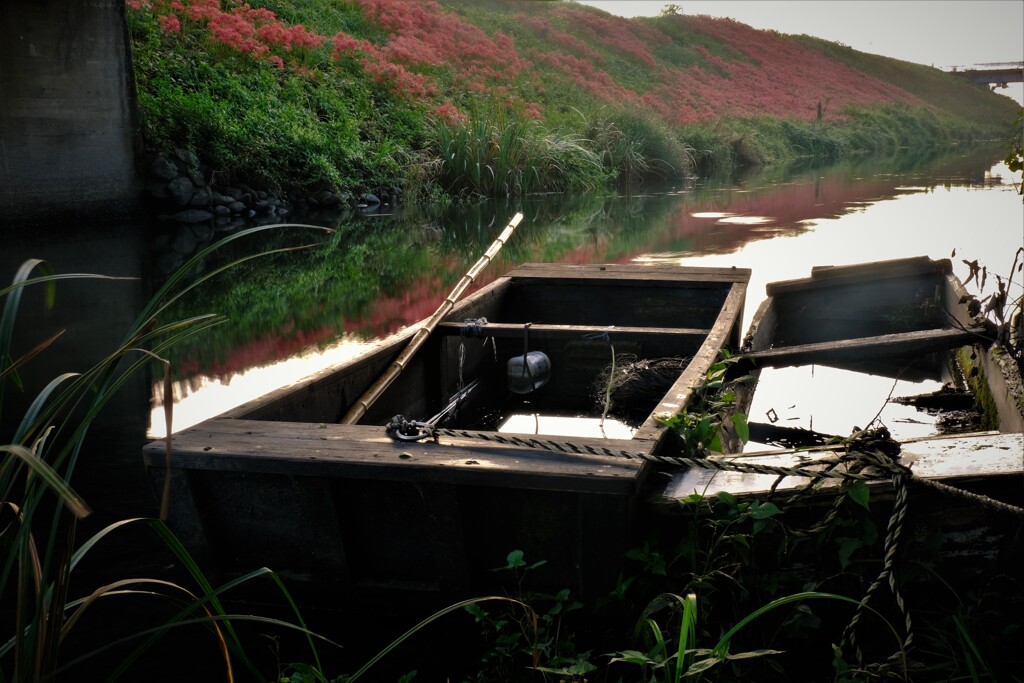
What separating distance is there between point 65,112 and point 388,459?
11.1 meters

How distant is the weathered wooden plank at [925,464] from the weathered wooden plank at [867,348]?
162 centimetres

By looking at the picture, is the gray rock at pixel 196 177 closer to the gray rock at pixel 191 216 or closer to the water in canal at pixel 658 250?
the gray rock at pixel 191 216

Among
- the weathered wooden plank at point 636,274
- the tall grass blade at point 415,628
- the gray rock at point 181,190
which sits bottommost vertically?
the tall grass blade at point 415,628

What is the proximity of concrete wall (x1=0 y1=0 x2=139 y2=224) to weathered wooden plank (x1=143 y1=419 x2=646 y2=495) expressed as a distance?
10.1 metres

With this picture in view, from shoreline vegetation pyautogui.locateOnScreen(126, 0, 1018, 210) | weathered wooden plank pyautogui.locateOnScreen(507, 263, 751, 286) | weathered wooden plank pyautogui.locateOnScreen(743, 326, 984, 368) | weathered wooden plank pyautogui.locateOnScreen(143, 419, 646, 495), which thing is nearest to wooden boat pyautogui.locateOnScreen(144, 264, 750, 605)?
weathered wooden plank pyautogui.locateOnScreen(143, 419, 646, 495)

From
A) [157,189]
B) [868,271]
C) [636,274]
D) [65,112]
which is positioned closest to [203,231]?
[157,189]

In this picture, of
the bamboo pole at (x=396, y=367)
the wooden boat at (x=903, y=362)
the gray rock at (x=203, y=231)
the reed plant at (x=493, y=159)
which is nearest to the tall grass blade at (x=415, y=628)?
the wooden boat at (x=903, y=362)

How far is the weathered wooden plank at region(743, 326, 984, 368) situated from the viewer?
407 cm

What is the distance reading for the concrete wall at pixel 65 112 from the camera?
11.2 meters

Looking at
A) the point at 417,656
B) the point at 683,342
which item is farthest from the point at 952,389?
the point at 417,656

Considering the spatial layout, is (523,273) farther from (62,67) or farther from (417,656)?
(62,67)

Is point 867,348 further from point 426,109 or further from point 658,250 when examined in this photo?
point 426,109

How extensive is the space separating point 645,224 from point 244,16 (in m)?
9.47

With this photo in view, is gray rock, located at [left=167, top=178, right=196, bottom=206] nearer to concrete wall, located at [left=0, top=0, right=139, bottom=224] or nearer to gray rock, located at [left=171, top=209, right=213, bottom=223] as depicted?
gray rock, located at [left=171, top=209, right=213, bottom=223]
